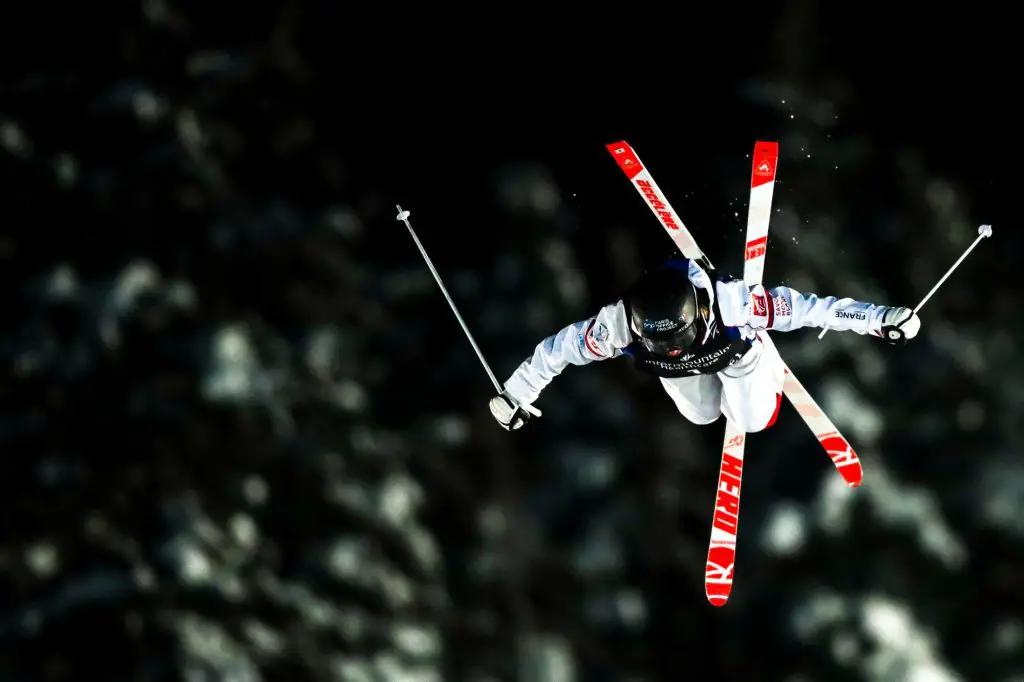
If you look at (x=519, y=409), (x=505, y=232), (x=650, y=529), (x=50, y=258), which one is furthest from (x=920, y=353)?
(x=50, y=258)

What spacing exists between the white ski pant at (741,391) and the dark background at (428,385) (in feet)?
6.77

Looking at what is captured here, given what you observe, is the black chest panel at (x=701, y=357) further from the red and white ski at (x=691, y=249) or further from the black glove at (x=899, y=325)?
the black glove at (x=899, y=325)

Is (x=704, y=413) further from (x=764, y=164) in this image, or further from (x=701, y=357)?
(x=764, y=164)

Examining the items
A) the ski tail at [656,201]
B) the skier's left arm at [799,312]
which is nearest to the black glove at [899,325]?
the skier's left arm at [799,312]

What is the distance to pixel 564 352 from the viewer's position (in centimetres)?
435

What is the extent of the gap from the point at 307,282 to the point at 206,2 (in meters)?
1.87

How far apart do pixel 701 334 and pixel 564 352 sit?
2.09ft

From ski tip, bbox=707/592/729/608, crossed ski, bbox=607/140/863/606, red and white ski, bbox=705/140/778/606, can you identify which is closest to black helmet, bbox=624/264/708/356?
crossed ski, bbox=607/140/863/606

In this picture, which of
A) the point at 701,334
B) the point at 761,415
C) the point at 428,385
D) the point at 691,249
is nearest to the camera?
the point at 701,334

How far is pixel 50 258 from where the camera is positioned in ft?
22.9

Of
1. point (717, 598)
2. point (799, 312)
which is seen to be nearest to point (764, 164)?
point (799, 312)

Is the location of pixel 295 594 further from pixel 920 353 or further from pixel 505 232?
pixel 920 353

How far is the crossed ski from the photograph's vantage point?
14.7 feet

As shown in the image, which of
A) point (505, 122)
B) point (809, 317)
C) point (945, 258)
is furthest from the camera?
point (505, 122)
